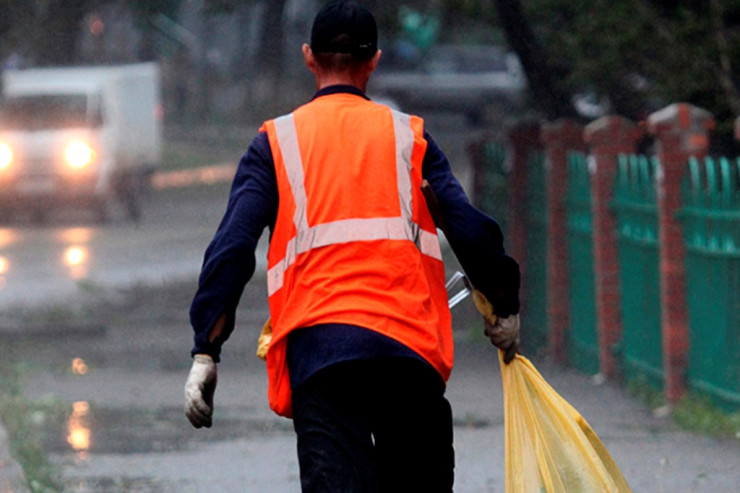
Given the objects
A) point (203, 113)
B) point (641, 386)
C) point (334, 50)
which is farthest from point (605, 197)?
point (203, 113)

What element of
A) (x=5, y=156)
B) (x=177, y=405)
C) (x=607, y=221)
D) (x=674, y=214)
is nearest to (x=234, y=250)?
(x=674, y=214)

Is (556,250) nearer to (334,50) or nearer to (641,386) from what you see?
(641,386)

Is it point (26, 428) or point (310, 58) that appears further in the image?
point (26, 428)

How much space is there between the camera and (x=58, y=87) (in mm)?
22859

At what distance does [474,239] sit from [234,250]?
1.90 feet

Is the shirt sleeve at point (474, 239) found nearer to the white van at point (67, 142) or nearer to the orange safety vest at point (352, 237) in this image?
the orange safety vest at point (352, 237)

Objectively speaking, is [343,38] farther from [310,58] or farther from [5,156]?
[5,156]

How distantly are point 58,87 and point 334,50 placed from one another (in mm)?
19638

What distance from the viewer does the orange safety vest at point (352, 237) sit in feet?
11.8

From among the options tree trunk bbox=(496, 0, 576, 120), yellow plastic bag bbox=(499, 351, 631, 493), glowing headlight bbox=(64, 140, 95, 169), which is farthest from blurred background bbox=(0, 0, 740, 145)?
yellow plastic bag bbox=(499, 351, 631, 493)

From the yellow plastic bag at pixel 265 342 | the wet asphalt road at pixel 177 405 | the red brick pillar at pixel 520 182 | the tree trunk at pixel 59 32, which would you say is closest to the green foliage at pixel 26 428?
the wet asphalt road at pixel 177 405

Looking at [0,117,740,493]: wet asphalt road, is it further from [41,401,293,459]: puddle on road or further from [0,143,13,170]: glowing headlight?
[0,143,13,170]: glowing headlight

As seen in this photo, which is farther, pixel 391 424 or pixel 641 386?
pixel 641 386

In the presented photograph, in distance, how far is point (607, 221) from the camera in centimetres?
927
